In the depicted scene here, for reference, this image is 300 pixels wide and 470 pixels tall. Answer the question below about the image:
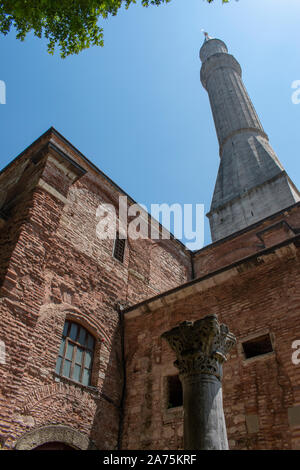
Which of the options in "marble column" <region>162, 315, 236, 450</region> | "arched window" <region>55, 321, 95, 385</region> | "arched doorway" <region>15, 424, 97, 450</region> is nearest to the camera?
"marble column" <region>162, 315, 236, 450</region>

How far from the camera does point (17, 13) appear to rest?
206 inches

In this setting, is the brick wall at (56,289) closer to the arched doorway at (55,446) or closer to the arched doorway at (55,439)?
the arched doorway at (55,439)

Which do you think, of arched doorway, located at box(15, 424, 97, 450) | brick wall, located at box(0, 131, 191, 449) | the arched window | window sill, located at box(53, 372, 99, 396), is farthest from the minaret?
arched doorway, located at box(15, 424, 97, 450)

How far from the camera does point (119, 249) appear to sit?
430 inches

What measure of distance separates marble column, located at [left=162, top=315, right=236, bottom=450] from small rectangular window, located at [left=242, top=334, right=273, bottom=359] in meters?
2.41

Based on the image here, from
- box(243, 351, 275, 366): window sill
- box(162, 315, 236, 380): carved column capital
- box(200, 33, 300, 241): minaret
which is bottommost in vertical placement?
box(162, 315, 236, 380): carved column capital

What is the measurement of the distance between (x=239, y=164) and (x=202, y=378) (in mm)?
21966

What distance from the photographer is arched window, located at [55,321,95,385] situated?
7.48 meters

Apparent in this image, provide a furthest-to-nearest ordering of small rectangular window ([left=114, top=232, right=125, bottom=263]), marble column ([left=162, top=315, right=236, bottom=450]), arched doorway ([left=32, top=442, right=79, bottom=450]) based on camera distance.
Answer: small rectangular window ([left=114, top=232, right=125, bottom=263]), arched doorway ([left=32, top=442, right=79, bottom=450]), marble column ([left=162, top=315, right=236, bottom=450])

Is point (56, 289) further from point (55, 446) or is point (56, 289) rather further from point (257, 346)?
point (257, 346)

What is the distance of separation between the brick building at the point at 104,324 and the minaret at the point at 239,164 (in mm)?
9442

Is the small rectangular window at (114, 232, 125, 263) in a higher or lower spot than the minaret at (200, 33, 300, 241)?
lower

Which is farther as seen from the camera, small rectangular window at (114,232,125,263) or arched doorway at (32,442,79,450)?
small rectangular window at (114,232,125,263)

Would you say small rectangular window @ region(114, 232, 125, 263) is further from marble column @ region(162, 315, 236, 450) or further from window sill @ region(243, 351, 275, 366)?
marble column @ region(162, 315, 236, 450)
